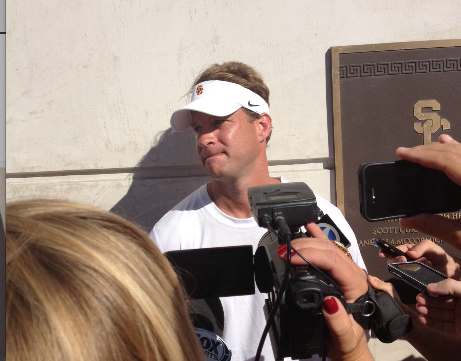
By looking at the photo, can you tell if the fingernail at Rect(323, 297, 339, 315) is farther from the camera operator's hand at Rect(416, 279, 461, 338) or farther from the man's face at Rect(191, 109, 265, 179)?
the man's face at Rect(191, 109, 265, 179)

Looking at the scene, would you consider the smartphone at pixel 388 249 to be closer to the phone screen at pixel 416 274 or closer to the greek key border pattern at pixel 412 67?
the phone screen at pixel 416 274

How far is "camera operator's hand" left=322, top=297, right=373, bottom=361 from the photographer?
1.16m

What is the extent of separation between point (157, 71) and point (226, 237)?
4.52ft

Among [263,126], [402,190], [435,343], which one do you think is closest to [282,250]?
[402,190]

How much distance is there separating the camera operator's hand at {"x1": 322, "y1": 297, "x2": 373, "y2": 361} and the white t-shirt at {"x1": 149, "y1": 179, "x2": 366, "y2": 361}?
2.77 feet

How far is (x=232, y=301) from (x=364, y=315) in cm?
93

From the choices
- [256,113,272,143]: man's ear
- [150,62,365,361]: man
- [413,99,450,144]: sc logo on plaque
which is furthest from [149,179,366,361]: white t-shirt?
[413,99,450,144]: sc logo on plaque

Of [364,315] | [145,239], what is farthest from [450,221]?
[145,239]

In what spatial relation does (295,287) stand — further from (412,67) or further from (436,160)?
(412,67)

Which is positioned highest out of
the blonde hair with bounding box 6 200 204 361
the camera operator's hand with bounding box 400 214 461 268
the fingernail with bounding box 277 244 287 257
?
the blonde hair with bounding box 6 200 204 361

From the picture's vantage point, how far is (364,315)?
48.4 inches

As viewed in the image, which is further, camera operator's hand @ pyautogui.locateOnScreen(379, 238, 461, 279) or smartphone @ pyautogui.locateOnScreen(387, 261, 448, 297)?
camera operator's hand @ pyautogui.locateOnScreen(379, 238, 461, 279)

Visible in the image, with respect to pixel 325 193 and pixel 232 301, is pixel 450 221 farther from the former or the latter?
pixel 325 193

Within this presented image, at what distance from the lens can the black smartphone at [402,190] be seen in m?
1.37
